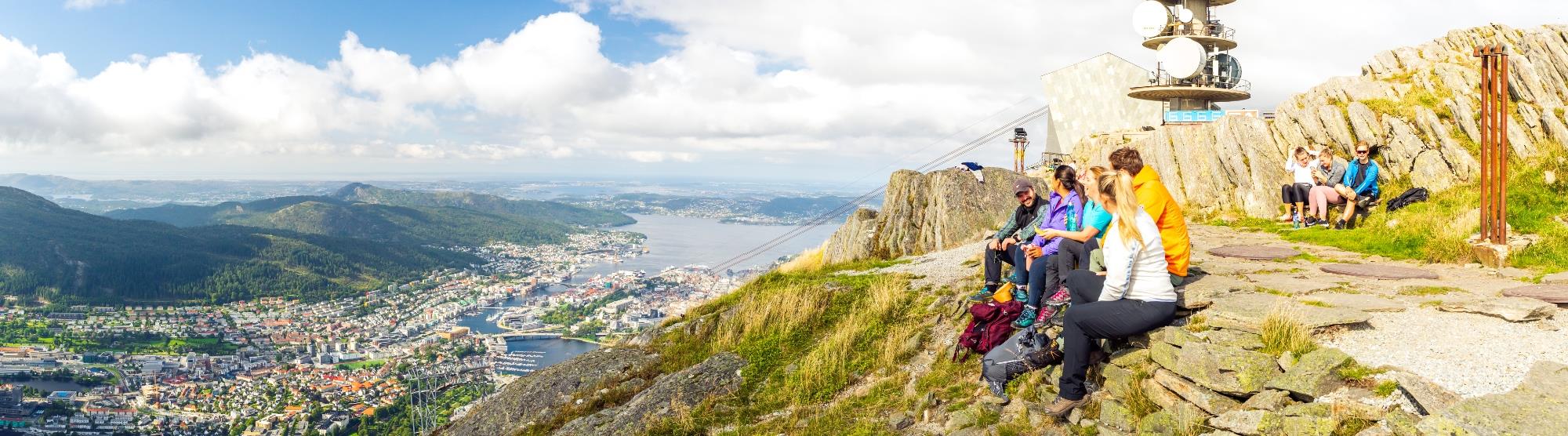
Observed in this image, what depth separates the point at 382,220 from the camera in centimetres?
15862

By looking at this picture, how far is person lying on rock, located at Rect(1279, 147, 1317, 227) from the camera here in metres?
13.0

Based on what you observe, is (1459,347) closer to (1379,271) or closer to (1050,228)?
(1050,228)

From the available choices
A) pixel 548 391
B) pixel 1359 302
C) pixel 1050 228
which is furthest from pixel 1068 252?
pixel 548 391

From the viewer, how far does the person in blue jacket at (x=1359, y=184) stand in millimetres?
12312

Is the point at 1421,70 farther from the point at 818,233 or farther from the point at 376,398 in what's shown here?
the point at 818,233

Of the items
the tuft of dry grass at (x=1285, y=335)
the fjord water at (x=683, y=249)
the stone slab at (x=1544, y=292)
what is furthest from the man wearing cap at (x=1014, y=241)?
the fjord water at (x=683, y=249)

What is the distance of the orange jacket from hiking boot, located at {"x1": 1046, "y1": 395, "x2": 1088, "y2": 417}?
1.47 meters

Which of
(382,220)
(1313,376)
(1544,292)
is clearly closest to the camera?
(1313,376)

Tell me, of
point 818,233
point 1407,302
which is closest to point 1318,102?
point 1407,302

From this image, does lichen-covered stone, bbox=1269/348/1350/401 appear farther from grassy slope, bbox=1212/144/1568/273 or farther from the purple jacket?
grassy slope, bbox=1212/144/1568/273

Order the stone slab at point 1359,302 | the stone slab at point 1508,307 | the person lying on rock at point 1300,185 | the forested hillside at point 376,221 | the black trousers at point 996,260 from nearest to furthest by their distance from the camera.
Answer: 1. the stone slab at point 1508,307
2. the stone slab at point 1359,302
3. the black trousers at point 996,260
4. the person lying on rock at point 1300,185
5. the forested hillside at point 376,221

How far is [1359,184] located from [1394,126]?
10.00 feet

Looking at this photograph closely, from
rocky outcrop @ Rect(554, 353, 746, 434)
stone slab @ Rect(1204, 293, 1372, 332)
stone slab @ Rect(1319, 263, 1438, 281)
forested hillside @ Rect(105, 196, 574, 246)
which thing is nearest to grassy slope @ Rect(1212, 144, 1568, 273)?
stone slab @ Rect(1319, 263, 1438, 281)

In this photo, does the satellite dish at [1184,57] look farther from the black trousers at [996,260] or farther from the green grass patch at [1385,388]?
the green grass patch at [1385,388]
